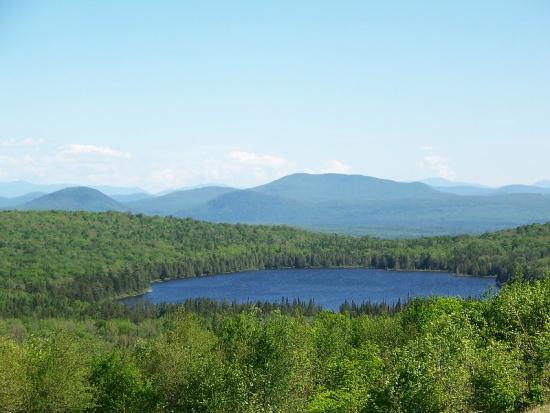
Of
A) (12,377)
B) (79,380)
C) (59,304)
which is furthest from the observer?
(59,304)

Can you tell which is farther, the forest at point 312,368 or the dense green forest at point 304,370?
the forest at point 312,368

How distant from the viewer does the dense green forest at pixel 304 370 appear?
122ft

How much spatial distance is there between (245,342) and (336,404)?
19.8 m

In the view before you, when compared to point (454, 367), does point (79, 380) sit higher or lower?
lower

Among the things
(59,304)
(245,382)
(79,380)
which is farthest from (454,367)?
(59,304)

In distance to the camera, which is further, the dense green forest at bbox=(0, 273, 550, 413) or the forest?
the forest

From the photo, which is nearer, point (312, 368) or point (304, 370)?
point (304, 370)

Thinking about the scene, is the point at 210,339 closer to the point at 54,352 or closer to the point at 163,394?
the point at 163,394

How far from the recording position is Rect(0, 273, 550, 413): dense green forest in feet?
122

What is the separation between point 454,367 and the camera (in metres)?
37.2

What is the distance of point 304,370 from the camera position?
182 ft

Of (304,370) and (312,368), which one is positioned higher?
(304,370)

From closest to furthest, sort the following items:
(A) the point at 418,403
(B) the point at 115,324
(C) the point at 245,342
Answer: (A) the point at 418,403 → (C) the point at 245,342 → (B) the point at 115,324

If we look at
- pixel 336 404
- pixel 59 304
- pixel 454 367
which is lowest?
pixel 59 304
